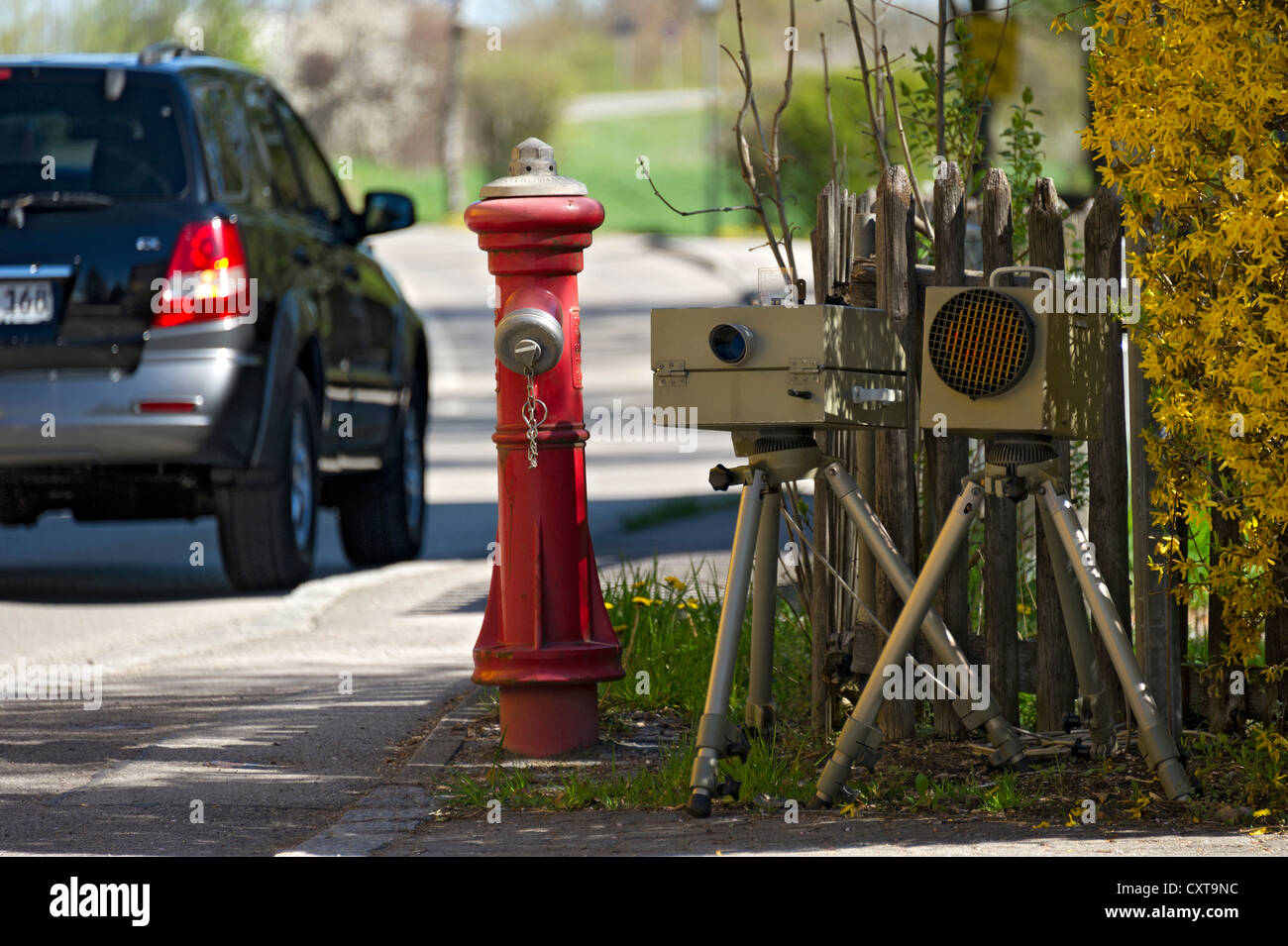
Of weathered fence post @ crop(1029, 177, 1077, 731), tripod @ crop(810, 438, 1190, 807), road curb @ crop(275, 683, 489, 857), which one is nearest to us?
road curb @ crop(275, 683, 489, 857)

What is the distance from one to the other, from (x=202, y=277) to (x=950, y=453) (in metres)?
3.92

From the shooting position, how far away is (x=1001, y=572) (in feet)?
17.9

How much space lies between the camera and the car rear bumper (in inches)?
321

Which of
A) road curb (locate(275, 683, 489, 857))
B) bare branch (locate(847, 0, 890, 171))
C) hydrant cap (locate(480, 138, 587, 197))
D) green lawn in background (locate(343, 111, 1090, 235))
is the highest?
green lawn in background (locate(343, 111, 1090, 235))

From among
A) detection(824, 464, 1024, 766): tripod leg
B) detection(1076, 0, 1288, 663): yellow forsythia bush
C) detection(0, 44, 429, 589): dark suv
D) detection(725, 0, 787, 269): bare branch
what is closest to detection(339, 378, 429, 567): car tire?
detection(0, 44, 429, 589): dark suv

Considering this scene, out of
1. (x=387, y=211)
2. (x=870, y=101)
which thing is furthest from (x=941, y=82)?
(x=387, y=211)

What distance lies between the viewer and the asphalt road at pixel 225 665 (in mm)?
5207

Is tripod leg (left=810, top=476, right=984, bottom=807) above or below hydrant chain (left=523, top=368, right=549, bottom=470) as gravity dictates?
below

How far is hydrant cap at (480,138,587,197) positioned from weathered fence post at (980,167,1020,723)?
3.73 feet

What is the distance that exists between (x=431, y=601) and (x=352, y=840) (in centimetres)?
419

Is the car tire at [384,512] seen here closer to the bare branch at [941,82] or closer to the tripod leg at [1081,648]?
the bare branch at [941,82]

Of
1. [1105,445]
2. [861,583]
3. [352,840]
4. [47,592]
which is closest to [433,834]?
[352,840]

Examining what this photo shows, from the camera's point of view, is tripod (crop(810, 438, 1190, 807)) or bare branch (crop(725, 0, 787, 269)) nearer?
tripod (crop(810, 438, 1190, 807))

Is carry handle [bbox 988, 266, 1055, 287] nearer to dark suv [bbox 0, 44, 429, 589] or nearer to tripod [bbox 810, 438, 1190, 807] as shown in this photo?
tripod [bbox 810, 438, 1190, 807]
